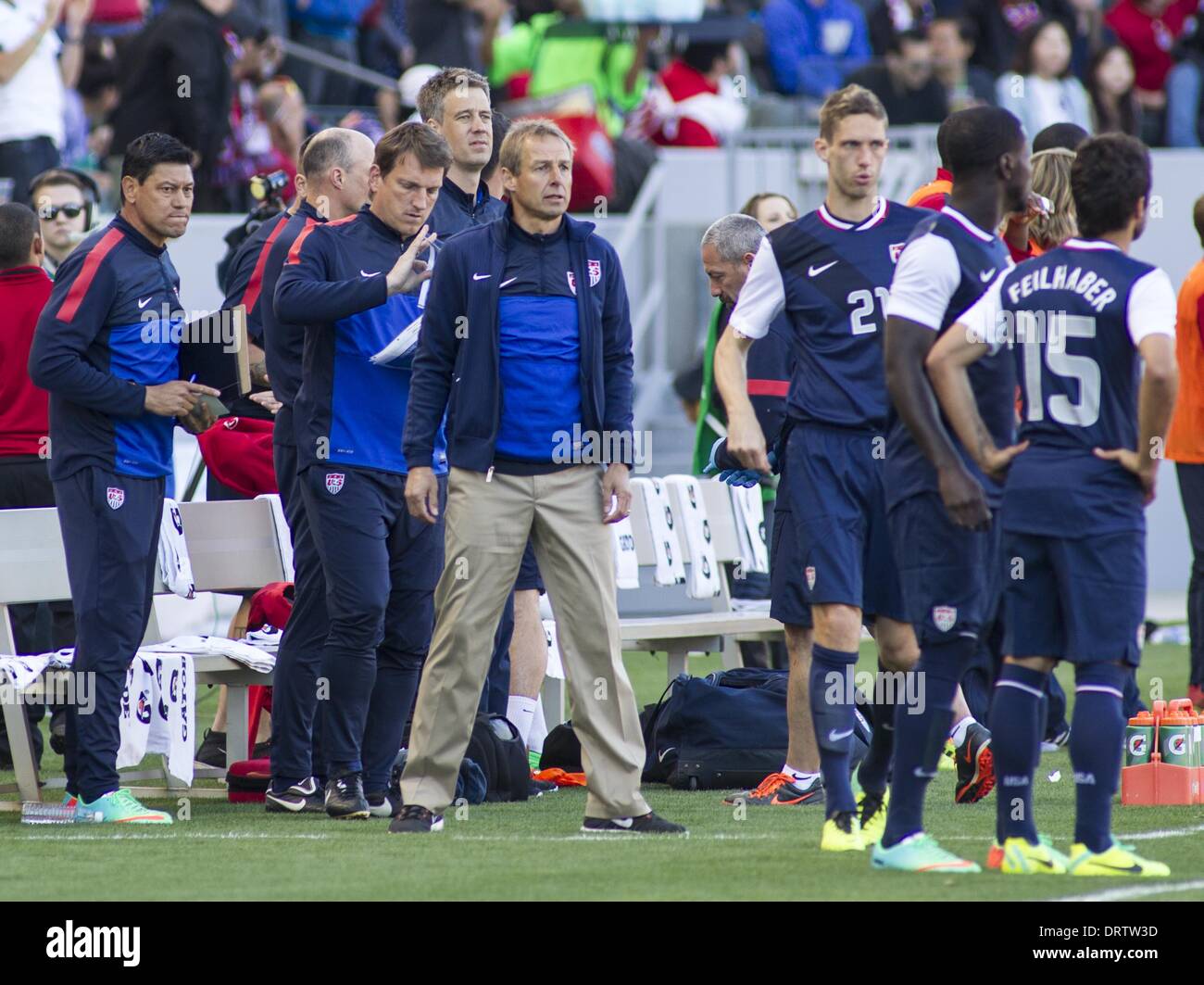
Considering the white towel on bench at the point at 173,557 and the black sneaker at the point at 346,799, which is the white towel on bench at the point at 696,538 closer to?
the white towel on bench at the point at 173,557

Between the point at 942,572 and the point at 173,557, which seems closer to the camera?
the point at 942,572

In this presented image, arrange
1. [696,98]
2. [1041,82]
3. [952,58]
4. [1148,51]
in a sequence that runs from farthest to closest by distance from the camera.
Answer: [1148,51] < [952,58] < [1041,82] < [696,98]

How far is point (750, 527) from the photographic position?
11.5 metres

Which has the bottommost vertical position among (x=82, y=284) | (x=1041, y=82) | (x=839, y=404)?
(x=839, y=404)

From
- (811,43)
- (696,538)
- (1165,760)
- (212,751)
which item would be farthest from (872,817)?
(811,43)

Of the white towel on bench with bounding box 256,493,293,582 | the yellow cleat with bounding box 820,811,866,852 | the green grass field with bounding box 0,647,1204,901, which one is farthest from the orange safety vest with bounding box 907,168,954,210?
the white towel on bench with bounding box 256,493,293,582

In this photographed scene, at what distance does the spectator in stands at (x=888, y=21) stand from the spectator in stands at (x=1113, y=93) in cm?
157

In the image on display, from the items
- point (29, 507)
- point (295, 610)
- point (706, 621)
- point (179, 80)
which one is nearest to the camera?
point (295, 610)

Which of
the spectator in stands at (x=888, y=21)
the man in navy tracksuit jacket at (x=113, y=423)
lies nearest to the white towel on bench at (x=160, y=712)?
the man in navy tracksuit jacket at (x=113, y=423)

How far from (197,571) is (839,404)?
3.19 meters

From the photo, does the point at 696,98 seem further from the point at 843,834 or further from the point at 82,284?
the point at 843,834

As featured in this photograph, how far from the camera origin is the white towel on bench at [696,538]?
1068 centimetres
